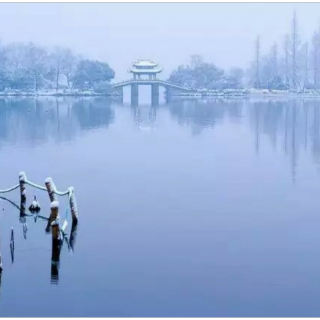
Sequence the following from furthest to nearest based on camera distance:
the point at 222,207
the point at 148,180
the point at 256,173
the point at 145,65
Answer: the point at 145,65 → the point at 256,173 → the point at 148,180 → the point at 222,207

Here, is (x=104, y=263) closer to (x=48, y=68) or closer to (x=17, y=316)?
(x=17, y=316)

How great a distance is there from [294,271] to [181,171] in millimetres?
7198

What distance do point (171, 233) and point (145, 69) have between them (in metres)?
49.8

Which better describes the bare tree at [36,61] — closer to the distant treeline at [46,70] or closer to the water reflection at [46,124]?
the distant treeline at [46,70]

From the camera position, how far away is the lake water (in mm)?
6633

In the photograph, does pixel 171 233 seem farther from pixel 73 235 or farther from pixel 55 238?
pixel 55 238

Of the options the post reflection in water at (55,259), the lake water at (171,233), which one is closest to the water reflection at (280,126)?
the lake water at (171,233)

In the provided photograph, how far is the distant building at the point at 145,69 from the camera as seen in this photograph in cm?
5728

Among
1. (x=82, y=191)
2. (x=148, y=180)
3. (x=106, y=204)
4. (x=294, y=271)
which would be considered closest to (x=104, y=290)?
(x=294, y=271)

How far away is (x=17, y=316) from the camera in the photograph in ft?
20.5

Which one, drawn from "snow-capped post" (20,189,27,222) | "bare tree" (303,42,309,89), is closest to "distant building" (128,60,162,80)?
"bare tree" (303,42,309,89)

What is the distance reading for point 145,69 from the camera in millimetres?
57938

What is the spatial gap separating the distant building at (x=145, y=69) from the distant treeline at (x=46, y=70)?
2.06m

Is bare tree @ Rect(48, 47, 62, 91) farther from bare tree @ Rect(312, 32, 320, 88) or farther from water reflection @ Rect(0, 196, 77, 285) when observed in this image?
water reflection @ Rect(0, 196, 77, 285)
